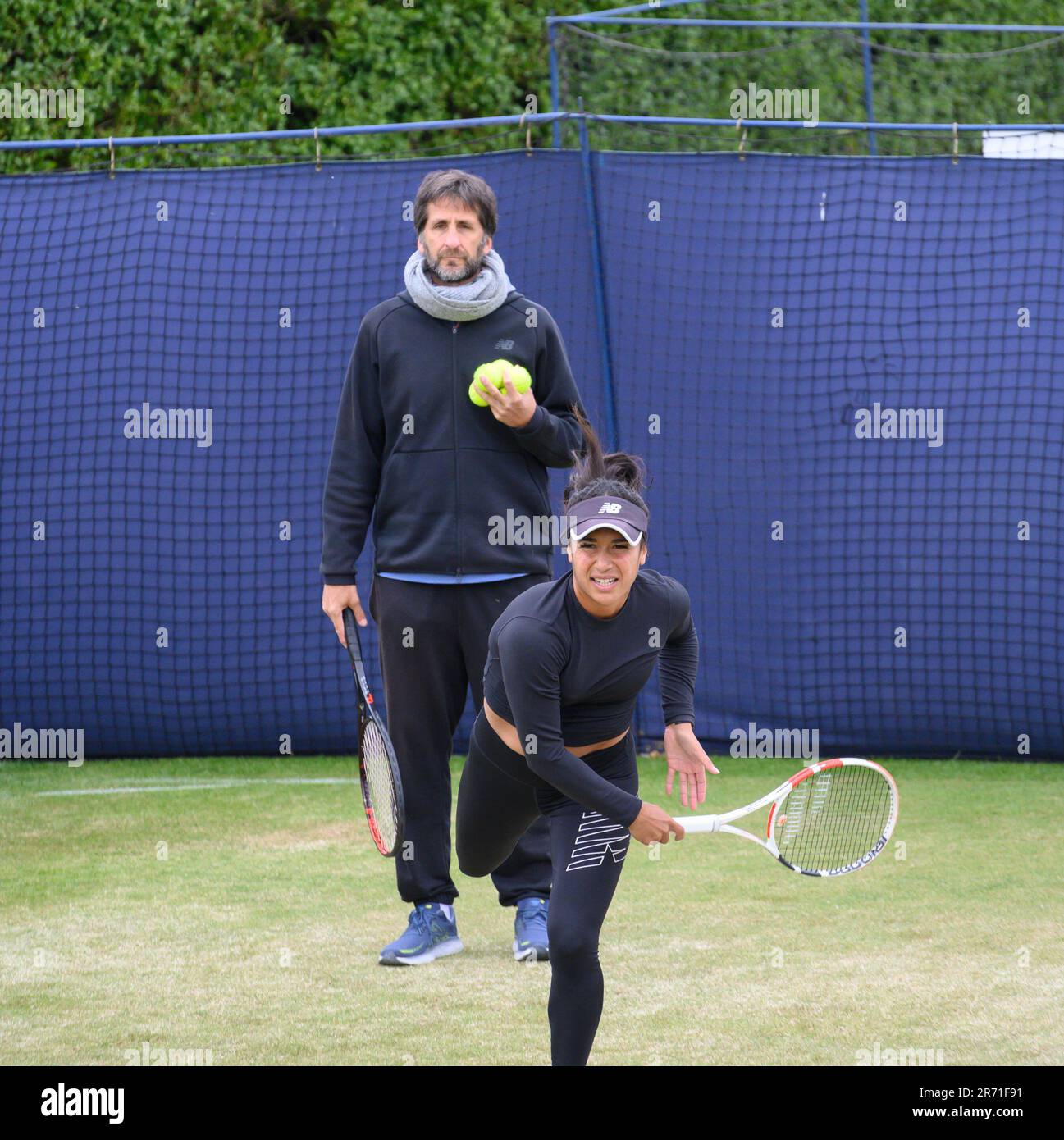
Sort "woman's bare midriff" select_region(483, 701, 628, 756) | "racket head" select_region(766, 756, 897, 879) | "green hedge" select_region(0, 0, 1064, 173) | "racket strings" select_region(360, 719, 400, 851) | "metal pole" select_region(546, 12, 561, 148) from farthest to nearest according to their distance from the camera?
"green hedge" select_region(0, 0, 1064, 173), "metal pole" select_region(546, 12, 561, 148), "racket strings" select_region(360, 719, 400, 851), "racket head" select_region(766, 756, 897, 879), "woman's bare midriff" select_region(483, 701, 628, 756)

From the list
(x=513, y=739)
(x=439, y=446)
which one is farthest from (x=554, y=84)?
(x=513, y=739)

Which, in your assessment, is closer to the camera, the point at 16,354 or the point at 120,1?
the point at 16,354

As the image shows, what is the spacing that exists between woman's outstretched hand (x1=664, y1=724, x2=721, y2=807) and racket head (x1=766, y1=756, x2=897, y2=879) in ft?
0.71

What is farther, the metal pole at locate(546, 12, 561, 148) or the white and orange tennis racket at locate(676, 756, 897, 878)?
the metal pole at locate(546, 12, 561, 148)

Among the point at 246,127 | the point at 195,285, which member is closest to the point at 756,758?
the point at 195,285

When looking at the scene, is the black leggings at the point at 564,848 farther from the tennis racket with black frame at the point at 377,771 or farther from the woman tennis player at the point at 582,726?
the tennis racket with black frame at the point at 377,771

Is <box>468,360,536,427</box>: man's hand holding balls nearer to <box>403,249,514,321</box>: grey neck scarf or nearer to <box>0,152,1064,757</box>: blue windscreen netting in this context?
<box>403,249,514,321</box>: grey neck scarf

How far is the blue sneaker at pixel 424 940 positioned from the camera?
16.9ft

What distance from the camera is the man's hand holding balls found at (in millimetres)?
4934

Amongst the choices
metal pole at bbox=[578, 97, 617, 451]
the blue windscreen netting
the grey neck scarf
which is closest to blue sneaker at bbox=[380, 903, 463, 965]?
the grey neck scarf

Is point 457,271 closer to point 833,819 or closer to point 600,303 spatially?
point 833,819
